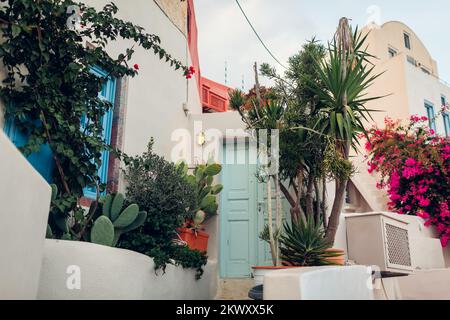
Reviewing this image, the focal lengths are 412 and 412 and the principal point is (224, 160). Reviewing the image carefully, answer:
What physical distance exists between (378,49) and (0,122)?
38.6 ft

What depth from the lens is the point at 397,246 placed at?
5.26 metres

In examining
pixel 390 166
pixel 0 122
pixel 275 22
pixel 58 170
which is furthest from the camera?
pixel 275 22

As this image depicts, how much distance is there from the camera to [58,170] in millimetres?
3752

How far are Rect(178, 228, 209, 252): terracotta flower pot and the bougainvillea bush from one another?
2.95m

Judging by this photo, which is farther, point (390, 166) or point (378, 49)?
point (378, 49)

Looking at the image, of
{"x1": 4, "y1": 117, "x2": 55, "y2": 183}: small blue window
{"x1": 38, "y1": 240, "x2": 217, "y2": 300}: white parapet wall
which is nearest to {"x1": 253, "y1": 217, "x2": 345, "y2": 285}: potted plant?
{"x1": 38, "y1": 240, "x2": 217, "y2": 300}: white parapet wall

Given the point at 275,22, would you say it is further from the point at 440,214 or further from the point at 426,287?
the point at 426,287

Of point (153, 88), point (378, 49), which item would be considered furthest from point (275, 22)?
point (378, 49)

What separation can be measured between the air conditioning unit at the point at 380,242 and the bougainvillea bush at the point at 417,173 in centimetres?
144

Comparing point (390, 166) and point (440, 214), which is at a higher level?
point (390, 166)

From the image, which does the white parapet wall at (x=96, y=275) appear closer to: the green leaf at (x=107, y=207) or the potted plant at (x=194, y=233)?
the green leaf at (x=107, y=207)

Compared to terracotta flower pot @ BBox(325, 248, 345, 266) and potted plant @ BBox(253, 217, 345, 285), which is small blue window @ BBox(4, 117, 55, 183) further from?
terracotta flower pot @ BBox(325, 248, 345, 266)

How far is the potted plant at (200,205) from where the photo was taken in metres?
5.35
